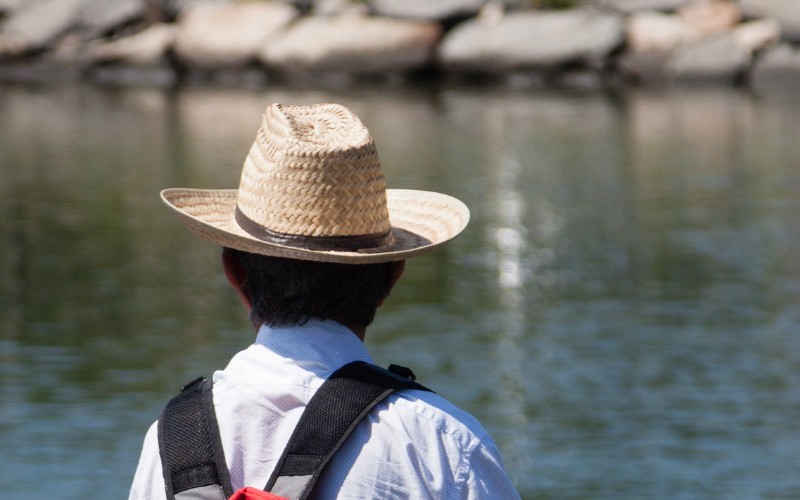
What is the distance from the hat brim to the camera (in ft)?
6.08

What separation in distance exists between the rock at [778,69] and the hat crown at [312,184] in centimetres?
1956

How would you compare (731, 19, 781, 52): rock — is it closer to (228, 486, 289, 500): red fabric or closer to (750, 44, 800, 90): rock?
(750, 44, 800, 90): rock

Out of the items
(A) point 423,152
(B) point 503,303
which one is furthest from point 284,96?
(B) point 503,303

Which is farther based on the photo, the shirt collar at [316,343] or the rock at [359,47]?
the rock at [359,47]

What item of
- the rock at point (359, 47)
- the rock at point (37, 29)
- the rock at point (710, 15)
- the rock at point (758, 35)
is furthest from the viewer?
the rock at point (37, 29)

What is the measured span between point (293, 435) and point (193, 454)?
0.13 meters

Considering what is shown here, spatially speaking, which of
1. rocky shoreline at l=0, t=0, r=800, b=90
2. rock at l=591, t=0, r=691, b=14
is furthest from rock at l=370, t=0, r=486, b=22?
Result: rock at l=591, t=0, r=691, b=14

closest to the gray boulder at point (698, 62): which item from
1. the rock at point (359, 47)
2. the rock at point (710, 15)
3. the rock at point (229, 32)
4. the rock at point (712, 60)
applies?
the rock at point (712, 60)

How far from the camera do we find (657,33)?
2098 centimetres

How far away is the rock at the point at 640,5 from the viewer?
21.7 metres

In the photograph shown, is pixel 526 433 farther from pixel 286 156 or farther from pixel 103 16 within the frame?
pixel 103 16

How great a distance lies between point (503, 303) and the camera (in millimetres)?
8727

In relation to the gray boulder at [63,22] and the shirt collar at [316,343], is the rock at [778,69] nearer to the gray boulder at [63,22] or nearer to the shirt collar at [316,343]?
the gray boulder at [63,22]

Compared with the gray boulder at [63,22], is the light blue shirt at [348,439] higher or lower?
higher
